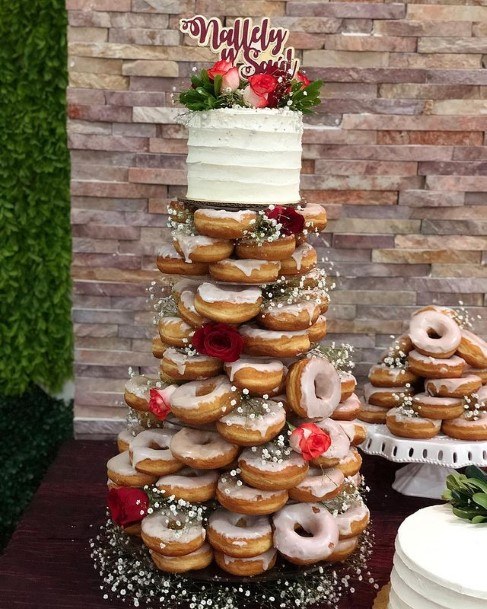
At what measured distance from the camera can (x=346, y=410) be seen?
218 centimetres

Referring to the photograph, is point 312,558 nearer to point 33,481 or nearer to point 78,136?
point 33,481

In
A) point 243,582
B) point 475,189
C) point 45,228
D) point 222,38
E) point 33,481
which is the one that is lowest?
point 33,481

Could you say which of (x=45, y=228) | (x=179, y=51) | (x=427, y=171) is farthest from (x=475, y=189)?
(x=45, y=228)

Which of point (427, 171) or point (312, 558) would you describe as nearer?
point (312, 558)

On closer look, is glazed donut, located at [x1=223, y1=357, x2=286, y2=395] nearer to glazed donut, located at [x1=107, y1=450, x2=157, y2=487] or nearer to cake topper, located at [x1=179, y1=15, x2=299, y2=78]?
glazed donut, located at [x1=107, y1=450, x2=157, y2=487]

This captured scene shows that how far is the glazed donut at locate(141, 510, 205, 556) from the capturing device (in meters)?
1.85

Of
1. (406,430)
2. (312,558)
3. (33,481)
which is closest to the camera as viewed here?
(312,558)

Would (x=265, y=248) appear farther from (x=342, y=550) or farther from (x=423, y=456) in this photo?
(x=423, y=456)

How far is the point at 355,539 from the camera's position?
6.63 ft

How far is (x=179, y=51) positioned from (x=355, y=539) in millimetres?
1791

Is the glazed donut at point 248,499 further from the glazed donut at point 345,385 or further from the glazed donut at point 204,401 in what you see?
the glazed donut at point 345,385

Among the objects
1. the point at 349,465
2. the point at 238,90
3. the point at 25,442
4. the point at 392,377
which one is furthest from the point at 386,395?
the point at 25,442

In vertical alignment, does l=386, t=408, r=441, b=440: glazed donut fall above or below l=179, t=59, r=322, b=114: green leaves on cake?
below

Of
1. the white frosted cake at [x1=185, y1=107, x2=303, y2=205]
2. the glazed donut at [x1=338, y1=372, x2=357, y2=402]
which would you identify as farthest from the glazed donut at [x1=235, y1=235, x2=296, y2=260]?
the glazed donut at [x1=338, y1=372, x2=357, y2=402]
